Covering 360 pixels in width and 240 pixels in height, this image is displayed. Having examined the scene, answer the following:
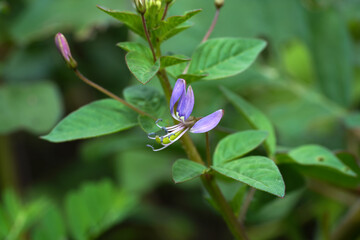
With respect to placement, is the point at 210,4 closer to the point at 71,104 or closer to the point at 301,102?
the point at 301,102

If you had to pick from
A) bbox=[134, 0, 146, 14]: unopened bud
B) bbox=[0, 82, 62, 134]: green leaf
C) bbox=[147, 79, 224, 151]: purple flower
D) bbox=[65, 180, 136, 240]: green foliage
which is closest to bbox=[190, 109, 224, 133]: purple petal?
bbox=[147, 79, 224, 151]: purple flower

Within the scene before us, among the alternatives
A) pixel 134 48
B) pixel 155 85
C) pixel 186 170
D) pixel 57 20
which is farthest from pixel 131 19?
pixel 57 20

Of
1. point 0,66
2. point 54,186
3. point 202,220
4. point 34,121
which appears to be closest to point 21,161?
point 54,186

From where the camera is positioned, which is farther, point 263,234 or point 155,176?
point 155,176

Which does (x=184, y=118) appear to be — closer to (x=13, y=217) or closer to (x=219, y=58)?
(x=219, y=58)

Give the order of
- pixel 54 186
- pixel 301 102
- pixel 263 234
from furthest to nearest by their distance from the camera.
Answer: pixel 54 186 → pixel 301 102 → pixel 263 234

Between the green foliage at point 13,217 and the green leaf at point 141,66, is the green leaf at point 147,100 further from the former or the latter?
the green foliage at point 13,217

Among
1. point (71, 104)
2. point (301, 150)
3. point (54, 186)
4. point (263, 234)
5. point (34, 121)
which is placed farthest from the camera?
point (71, 104)

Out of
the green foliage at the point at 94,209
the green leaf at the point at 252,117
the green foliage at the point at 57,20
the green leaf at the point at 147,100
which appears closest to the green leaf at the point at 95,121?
the green leaf at the point at 147,100
